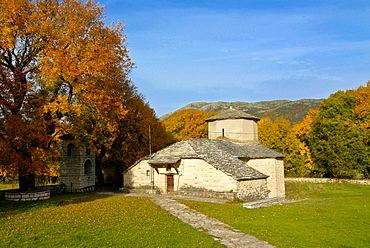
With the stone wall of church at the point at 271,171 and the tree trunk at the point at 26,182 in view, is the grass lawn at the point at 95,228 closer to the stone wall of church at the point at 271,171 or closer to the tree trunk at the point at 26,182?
the tree trunk at the point at 26,182

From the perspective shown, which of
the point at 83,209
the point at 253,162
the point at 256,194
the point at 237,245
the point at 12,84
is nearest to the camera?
the point at 237,245

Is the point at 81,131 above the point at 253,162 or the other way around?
above

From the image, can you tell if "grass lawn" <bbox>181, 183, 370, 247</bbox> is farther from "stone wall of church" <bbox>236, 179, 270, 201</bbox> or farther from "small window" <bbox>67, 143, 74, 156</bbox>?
"small window" <bbox>67, 143, 74, 156</bbox>

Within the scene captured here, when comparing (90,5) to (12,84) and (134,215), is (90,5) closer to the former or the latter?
(12,84)

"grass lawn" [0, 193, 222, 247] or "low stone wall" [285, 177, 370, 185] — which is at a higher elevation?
"grass lawn" [0, 193, 222, 247]

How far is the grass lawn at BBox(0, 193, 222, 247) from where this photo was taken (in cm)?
885

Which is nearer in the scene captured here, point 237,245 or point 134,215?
point 237,245

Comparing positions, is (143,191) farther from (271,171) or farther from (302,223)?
(302,223)

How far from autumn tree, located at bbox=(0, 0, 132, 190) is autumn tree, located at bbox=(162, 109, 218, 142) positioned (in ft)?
86.0

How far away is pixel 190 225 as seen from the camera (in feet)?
37.6

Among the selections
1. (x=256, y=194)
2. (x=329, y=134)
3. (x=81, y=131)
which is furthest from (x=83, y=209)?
(x=329, y=134)

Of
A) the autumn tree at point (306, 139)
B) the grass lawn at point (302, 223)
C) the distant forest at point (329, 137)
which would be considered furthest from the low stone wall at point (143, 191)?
the autumn tree at point (306, 139)

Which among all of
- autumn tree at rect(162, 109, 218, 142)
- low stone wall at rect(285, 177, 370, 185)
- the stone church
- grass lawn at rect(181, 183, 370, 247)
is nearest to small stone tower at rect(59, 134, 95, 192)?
the stone church

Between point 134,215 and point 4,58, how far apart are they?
13.8m
